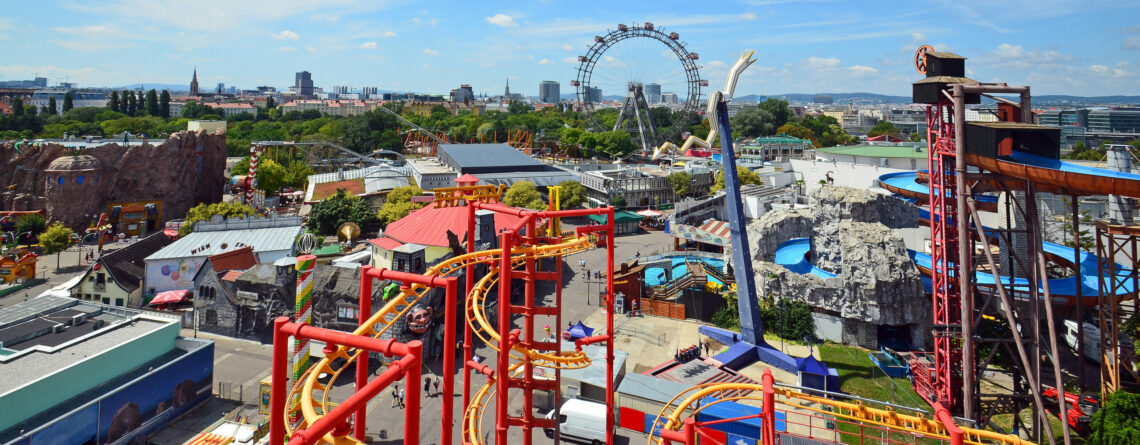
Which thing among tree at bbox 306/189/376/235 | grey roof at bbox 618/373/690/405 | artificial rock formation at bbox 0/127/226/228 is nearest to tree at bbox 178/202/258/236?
tree at bbox 306/189/376/235

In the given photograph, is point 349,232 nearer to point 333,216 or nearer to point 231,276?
point 333,216

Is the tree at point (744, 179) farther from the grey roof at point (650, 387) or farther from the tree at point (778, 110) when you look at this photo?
the tree at point (778, 110)

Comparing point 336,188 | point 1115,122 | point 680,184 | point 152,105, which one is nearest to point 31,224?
point 336,188

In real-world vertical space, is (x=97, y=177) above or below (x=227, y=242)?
above

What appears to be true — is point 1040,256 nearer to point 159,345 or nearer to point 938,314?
point 938,314

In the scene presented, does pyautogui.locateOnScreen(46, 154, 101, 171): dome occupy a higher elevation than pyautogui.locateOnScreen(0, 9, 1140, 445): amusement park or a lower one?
higher

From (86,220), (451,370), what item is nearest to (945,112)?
(451,370)

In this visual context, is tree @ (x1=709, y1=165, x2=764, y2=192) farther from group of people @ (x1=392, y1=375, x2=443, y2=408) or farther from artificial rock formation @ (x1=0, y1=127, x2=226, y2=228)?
artificial rock formation @ (x1=0, y1=127, x2=226, y2=228)
